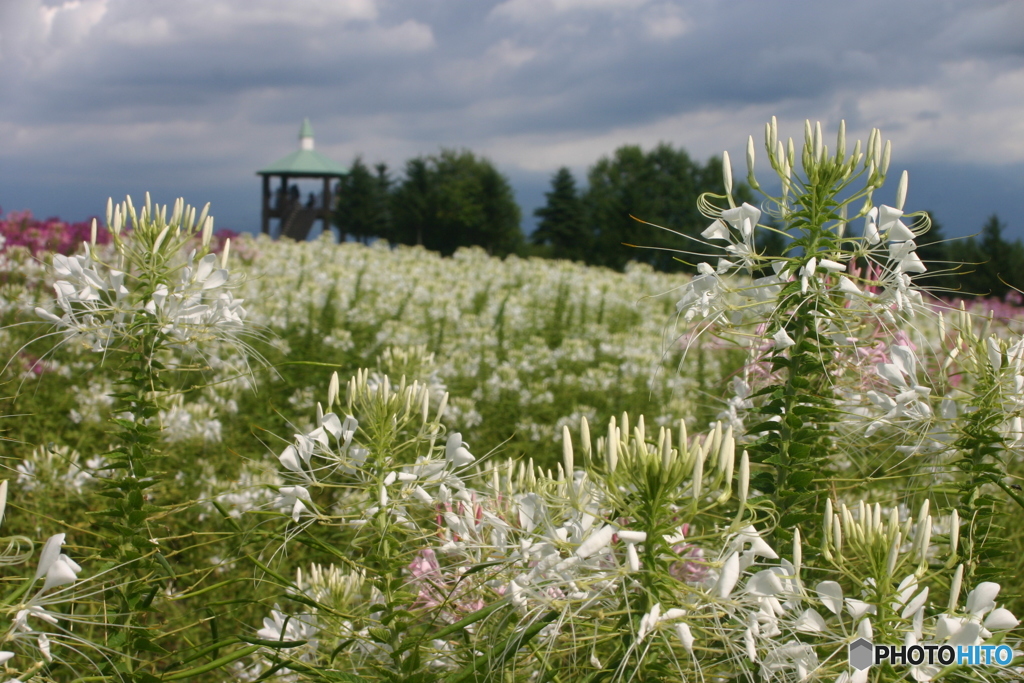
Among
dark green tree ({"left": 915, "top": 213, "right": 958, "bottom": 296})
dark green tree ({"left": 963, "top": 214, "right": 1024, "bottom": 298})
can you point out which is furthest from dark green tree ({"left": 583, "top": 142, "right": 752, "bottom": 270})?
dark green tree ({"left": 915, "top": 213, "right": 958, "bottom": 296})

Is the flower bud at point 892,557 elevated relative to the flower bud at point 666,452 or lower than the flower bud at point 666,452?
lower

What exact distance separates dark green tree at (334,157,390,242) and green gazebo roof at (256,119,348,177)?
5.63 m

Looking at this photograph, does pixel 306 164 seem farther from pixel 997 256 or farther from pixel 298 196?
pixel 997 256

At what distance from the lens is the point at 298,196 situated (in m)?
52.4

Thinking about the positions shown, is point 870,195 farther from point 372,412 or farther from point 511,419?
point 511,419

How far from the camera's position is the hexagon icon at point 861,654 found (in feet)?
3.34

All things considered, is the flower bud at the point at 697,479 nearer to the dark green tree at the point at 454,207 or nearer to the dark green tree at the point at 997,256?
the dark green tree at the point at 997,256

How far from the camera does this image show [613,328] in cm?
1006

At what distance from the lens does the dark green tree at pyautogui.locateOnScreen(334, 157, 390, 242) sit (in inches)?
2002

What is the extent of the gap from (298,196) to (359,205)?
535 cm

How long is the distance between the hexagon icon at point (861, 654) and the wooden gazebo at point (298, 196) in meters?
47.9

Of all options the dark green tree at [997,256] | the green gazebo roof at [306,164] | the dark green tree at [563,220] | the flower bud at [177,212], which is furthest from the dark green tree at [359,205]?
the flower bud at [177,212]

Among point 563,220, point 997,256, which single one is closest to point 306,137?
point 563,220

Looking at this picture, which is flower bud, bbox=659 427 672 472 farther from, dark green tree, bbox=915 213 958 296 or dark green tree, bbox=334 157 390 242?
dark green tree, bbox=334 157 390 242
